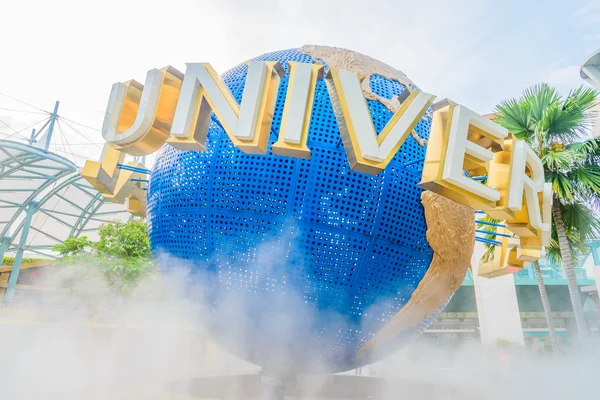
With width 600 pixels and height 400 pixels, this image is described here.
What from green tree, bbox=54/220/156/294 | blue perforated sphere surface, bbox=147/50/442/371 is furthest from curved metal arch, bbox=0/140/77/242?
blue perforated sphere surface, bbox=147/50/442/371

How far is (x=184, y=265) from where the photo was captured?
464 cm

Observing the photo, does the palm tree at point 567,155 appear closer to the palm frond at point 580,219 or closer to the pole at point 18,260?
the palm frond at point 580,219

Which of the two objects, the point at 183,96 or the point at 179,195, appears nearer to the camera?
the point at 183,96

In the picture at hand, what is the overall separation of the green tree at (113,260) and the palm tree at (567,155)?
1481cm

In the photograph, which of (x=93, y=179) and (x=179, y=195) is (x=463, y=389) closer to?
(x=179, y=195)

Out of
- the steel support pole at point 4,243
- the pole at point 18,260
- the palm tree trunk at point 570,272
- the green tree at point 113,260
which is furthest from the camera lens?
the steel support pole at point 4,243

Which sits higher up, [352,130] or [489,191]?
[352,130]

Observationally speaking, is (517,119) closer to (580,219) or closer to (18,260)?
(580,219)

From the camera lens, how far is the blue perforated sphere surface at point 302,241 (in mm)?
4152

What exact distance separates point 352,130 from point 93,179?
10.7 feet

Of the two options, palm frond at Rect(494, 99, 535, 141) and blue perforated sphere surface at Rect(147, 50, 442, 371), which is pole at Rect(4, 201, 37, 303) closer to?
blue perforated sphere surface at Rect(147, 50, 442, 371)

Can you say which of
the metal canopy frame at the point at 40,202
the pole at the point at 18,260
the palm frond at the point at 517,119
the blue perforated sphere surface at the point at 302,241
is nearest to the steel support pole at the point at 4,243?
the metal canopy frame at the point at 40,202

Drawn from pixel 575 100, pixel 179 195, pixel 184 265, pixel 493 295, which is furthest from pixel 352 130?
pixel 493 295

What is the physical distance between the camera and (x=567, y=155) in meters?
11.0
